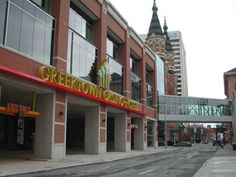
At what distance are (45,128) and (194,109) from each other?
7419 cm

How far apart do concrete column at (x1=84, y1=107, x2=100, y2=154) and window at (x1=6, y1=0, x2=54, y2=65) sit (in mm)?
9971

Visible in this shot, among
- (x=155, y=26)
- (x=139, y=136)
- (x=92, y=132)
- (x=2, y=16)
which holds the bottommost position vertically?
(x=139, y=136)

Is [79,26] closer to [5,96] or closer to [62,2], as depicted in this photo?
[62,2]

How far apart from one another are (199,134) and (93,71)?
143 m

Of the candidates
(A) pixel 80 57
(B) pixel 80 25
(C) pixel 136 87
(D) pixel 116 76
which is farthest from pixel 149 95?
(A) pixel 80 57

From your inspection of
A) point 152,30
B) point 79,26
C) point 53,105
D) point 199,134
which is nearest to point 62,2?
point 79,26

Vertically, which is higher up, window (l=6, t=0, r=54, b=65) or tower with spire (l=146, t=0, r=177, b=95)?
tower with spire (l=146, t=0, r=177, b=95)

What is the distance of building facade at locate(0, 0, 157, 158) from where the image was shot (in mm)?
24094

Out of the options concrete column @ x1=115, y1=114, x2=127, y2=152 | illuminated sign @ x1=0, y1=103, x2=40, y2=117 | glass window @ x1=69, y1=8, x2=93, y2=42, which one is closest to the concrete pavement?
illuminated sign @ x1=0, y1=103, x2=40, y2=117

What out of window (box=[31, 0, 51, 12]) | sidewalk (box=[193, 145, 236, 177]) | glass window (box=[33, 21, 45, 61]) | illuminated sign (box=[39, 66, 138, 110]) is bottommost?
sidewalk (box=[193, 145, 236, 177])

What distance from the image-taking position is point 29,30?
25391mm

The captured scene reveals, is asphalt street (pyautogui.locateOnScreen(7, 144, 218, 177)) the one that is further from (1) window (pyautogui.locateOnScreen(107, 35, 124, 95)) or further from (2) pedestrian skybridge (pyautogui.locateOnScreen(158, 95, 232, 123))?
(2) pedestrian skybridge (pyautogui.locateOnScreen(158, 95, 232, 123))

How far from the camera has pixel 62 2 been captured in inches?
1152

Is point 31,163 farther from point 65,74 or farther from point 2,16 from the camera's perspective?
point 2,16
